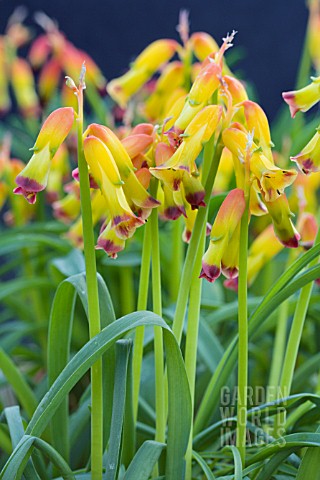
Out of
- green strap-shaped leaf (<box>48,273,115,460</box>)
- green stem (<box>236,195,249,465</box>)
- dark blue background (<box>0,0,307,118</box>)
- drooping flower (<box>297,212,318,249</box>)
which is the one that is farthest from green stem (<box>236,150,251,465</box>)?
dark blue background (<box>0,0,307,118</box>)

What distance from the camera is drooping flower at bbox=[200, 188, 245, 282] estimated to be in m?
0.59

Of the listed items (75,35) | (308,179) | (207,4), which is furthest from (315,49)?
(75,35)

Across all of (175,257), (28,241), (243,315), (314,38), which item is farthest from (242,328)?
(314,38)

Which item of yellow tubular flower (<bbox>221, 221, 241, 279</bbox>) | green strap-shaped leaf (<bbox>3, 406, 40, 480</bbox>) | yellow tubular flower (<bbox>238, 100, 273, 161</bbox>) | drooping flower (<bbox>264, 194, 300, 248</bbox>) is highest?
yellow tubular flower (<bbox>238, 100, 273, 161</bbox>)

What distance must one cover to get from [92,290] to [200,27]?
2.23 metres

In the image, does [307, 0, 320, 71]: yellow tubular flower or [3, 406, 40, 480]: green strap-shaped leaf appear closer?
[3, 406, 40, 480]: green strap-shaped leaf

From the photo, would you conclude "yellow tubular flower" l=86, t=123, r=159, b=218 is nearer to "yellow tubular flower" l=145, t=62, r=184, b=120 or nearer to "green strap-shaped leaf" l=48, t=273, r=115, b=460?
"green strap-shaped leaf" l=48, t=273, r=115, b=460

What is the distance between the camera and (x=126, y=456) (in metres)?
0.71

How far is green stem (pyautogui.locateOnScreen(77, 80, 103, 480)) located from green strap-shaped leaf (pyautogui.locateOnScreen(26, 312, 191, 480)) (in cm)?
2

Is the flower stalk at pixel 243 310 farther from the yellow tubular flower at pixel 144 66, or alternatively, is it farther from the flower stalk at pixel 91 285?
the yellow tubular flower at pixel 144 66

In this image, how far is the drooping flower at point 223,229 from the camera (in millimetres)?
592

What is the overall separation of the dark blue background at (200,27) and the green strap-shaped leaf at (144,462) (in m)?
2.19

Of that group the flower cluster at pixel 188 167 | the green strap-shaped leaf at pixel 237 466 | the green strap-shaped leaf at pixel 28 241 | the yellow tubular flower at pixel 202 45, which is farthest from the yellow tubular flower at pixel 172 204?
the green strap-shaped leaf at pixel 28 241

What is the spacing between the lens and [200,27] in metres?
2.68
